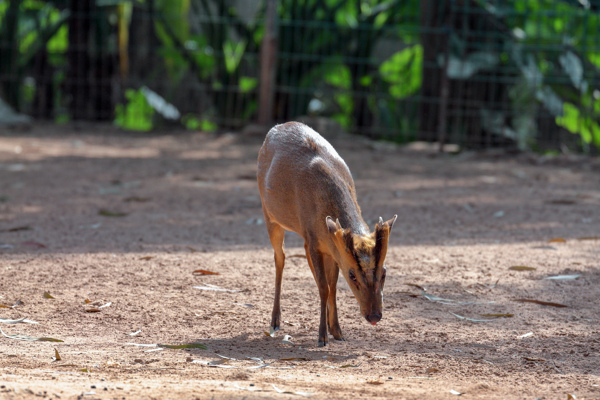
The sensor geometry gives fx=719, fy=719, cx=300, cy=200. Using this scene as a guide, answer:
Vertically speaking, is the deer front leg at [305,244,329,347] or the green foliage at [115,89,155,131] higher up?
the green foliage at [115,89,155,131]

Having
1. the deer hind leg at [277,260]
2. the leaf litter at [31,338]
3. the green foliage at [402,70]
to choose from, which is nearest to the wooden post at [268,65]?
the green foliage at [402,70]

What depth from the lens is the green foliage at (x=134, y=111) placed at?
14.2m

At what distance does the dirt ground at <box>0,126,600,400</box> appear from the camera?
138 inches

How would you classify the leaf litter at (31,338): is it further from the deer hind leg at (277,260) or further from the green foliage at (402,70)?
the green foliage at (402,70)

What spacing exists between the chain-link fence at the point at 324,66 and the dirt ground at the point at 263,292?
2.60 metres

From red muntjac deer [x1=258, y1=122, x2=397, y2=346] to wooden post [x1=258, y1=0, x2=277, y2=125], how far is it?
824 centimetres

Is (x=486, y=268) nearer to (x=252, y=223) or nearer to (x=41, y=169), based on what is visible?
(x=252, y=223)

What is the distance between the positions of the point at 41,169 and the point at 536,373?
25.2 ft

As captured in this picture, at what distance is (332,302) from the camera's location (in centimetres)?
430

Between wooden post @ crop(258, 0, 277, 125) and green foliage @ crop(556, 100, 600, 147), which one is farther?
wooden post @ crop(258, 0, 277, 125)

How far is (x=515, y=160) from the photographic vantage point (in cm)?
1150

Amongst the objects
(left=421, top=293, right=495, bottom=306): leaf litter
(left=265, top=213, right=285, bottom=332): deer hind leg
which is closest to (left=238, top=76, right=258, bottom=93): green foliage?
(left=265, top=213, right=285, bottom=332): deer hind leg

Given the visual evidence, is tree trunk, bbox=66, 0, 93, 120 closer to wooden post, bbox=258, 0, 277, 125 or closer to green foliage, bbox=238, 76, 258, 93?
green foliage, bbox=238, 76, 258, 93

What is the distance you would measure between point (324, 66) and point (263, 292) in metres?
8.68
